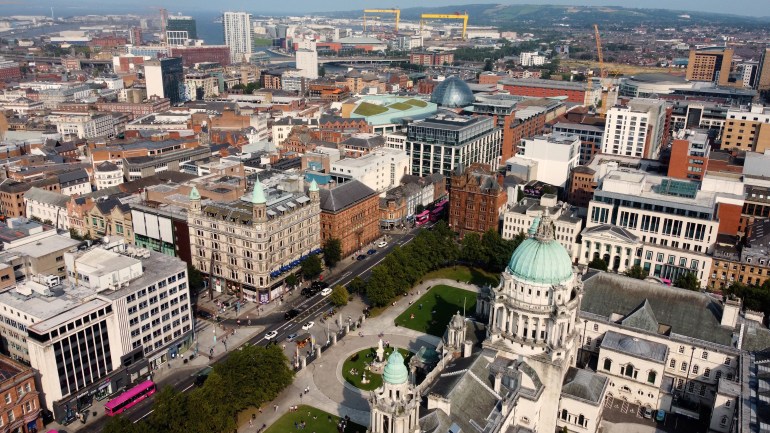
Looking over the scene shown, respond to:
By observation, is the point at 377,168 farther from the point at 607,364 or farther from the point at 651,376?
the point at 651,376

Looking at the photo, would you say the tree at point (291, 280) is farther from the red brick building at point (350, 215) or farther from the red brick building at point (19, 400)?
the red brick building at point (19, 400)

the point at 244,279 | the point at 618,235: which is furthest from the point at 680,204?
the point at 244,279

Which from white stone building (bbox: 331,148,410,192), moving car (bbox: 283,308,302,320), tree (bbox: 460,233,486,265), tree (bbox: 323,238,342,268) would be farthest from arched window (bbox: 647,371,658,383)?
white stone building (bbox: 331,148,410,192)

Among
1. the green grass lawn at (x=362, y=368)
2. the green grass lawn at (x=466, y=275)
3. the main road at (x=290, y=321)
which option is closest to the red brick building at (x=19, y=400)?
the main road at (x=290, y=321)

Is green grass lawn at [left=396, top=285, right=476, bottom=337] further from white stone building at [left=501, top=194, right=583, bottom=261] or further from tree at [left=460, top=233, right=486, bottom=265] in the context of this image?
white stone building at [left=501, top=194, right=583, bottom=261]

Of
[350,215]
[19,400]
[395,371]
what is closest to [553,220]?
[350,215]
